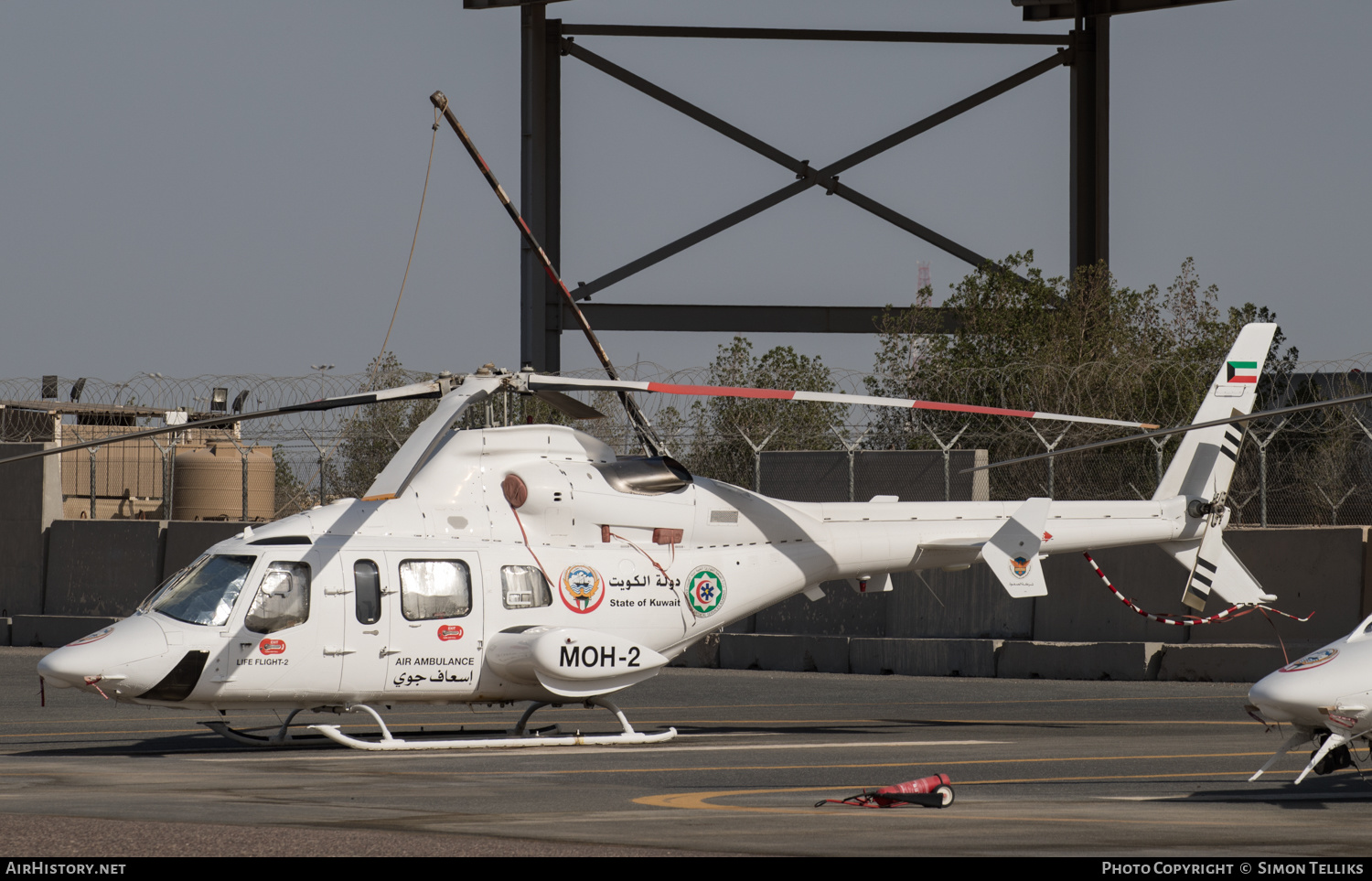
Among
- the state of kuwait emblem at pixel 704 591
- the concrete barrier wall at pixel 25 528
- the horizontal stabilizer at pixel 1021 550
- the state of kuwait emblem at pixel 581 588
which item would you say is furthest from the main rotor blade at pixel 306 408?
the concrete barrier wall at pixel 25 528

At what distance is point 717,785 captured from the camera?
11.0m

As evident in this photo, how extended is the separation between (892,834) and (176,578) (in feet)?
26.7

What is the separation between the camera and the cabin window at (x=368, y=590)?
46.1ft

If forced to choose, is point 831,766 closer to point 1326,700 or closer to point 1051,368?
point 1326,700

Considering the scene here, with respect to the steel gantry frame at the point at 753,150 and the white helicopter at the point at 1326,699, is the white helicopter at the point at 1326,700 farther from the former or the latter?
the steel gantry frame at the point at 753,150

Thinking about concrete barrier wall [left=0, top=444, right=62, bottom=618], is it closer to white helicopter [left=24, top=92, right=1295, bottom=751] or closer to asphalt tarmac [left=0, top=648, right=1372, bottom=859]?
asphalt tarmac [left=0, top=648, right=1372, bottom=859]

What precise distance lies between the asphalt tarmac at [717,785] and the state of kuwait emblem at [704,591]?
1200mm

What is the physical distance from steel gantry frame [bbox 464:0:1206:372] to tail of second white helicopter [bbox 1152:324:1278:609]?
13.6 metres

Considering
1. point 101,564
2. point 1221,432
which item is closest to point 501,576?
point 1221,432

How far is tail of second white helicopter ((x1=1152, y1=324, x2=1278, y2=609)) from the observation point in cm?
1691

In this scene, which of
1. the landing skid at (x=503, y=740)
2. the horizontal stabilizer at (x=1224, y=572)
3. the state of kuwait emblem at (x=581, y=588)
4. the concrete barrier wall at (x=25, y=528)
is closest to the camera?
the landing skid at (x=503, y=740)

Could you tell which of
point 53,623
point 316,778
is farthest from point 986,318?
point 316,778

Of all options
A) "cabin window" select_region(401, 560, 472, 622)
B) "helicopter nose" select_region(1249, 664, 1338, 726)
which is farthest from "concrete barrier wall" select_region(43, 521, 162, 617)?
"helicopter nose" select_region(1249, 664, 1338, 726)
